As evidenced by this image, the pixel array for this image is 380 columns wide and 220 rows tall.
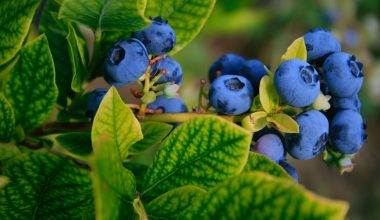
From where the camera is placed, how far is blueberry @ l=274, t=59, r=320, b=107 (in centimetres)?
97

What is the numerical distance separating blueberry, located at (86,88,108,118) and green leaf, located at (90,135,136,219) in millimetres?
245

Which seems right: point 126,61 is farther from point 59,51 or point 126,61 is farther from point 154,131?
point 59,51

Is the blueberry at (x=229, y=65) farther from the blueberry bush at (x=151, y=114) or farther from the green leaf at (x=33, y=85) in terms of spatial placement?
the green leaf at (x=33, y=85)

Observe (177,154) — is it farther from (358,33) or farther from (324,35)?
(358,33)

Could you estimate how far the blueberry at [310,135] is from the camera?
39.6 inches

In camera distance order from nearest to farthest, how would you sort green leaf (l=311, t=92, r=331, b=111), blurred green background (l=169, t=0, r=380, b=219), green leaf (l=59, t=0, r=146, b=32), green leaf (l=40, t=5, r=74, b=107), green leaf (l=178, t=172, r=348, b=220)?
green leaf (l=178, t=172, r=348, b=220), green leaf (l=59, t=0, r=146, b=32), green leaf (l=311, t=92, r=331, b=111), green leaf (l=40, t=5, r=74, b=107), blurred green background (l=169, t=0, r=380, b=219)

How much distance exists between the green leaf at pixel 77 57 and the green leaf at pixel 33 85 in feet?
0.12

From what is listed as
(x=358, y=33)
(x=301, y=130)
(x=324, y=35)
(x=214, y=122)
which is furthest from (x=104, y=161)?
(x=358, y=33)

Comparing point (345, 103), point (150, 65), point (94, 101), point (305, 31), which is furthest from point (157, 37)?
point (305, 31)

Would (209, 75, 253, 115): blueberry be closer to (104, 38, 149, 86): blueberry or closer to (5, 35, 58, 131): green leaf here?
(104, 38, 149, 86): blueberry

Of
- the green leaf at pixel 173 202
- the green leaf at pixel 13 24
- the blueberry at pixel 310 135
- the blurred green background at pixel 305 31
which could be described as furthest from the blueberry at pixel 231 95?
the blurred green background at pixel 305 31

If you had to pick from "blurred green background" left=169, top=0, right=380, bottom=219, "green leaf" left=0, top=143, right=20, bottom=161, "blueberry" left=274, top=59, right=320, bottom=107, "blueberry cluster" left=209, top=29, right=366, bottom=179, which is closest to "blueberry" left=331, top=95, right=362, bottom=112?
"blueberry cluster" left=209, top=29, right=366, bottom=179

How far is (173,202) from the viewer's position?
0.85 metres

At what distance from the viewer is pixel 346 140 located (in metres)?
1.07
